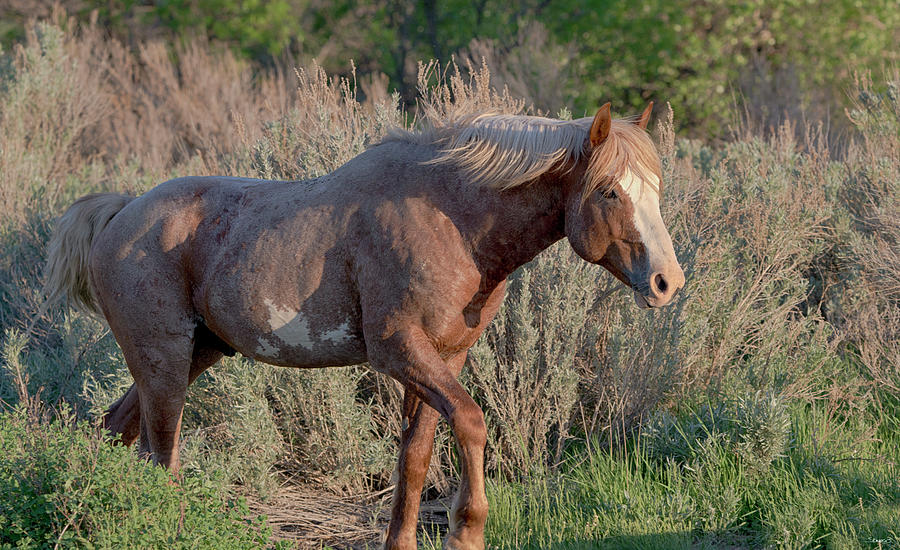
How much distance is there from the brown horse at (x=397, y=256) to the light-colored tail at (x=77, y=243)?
9cm

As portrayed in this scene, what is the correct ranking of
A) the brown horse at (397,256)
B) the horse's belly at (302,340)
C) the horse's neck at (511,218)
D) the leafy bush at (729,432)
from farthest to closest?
the leafy bush at (729,432), the horse's belly at (302,340), the horse's neck at (511,218), the brown horse at (397,256)

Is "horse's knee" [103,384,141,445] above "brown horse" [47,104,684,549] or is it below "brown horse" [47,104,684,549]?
below

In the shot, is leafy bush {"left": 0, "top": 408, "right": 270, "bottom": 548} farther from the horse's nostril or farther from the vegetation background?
the horse's nostril

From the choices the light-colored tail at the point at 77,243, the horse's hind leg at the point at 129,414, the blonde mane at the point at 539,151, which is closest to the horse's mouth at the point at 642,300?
the blonde mane at the point at 539,151

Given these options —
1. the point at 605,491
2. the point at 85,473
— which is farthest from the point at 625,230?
the point at 85,473

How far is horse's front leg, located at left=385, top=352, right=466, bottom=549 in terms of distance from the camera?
3691 mm

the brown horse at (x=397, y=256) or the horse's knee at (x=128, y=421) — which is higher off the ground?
the brown horse at (x=397, y=256)

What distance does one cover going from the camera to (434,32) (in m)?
15.6

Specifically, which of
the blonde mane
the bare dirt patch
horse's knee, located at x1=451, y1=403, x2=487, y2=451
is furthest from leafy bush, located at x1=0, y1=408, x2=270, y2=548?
the blonde mane

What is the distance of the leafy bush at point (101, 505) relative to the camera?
11.2ft

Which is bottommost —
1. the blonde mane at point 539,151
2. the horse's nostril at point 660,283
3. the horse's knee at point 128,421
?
the horse's knee at point 128,421

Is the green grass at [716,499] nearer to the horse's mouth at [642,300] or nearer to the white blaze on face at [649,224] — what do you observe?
the horse's mouth at [642,300]

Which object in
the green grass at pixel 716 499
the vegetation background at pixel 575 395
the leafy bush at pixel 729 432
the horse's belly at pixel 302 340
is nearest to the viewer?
the horse's belly at pixel 302 340

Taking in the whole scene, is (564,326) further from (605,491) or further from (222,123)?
(222,123)
